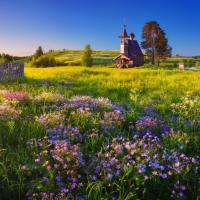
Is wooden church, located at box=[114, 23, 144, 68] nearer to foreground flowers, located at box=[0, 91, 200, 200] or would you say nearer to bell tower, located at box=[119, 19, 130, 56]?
bell tower, located at box=[119, 19, 130, 56]

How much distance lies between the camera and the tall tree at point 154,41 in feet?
194

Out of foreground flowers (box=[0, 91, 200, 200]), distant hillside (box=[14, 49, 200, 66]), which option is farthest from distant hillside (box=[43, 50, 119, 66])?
foreground flowers (box=[0, 91, 200, 200])

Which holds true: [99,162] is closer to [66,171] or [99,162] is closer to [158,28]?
[66,171]

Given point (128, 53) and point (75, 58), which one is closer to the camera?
point (128, 53)

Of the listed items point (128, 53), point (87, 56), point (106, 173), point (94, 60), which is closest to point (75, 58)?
point (94, 60)

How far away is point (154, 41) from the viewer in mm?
59562

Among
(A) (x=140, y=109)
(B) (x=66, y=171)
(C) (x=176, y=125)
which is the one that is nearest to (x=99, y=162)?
(B) (x=66, y=171)

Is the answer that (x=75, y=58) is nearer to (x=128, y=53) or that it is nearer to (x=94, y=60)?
(x=94, y=60)

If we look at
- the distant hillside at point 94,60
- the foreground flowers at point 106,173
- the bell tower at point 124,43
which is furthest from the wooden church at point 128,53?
the foreground flowers at point 106,173

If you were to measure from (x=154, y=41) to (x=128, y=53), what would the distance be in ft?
26.4

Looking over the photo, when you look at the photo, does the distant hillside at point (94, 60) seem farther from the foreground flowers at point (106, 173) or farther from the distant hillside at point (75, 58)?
the foreground flowers at point (106, 173)

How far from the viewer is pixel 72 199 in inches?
122

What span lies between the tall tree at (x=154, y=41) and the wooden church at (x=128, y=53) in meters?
3.13

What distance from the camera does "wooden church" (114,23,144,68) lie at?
182 ft
